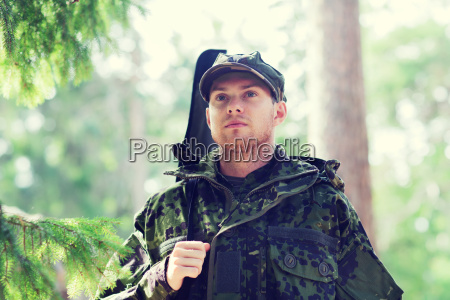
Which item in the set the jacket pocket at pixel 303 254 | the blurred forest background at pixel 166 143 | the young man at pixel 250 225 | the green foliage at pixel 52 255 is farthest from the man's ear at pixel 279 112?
the blurred forest background at pixel 166 143

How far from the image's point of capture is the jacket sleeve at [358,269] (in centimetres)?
260

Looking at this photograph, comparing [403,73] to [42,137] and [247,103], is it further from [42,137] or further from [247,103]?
[247,103]

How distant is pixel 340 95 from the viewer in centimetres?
559

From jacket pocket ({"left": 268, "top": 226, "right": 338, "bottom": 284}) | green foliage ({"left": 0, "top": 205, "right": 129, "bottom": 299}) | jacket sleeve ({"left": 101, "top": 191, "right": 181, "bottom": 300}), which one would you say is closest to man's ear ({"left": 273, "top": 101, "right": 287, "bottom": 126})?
jacket pocket ({"left": 268, "top": 226, "right": 338, "bottom": 284})

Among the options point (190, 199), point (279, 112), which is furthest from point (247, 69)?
point (190, 199)

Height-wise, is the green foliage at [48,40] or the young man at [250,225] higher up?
the green foliage at [48,40]

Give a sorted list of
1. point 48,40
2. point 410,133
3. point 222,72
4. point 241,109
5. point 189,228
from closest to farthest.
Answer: point 189,228, point 241,109, point 222,72, point 48,40, point 410,133

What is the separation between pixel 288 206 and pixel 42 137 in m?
17.0

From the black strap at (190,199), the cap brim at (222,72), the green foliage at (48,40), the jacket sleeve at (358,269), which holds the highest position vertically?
the green foliage at (48,40)

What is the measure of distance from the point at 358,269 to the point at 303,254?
0.35 m

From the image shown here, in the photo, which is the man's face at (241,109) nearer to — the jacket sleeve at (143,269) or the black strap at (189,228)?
the black strap at (189,228)

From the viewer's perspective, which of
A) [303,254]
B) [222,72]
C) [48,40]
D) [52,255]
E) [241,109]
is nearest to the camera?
[52,255]

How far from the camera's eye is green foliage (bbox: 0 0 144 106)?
2846mm

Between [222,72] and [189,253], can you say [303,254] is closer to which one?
[189,253]
